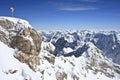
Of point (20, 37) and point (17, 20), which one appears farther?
point (17, 20)

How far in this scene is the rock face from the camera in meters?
128

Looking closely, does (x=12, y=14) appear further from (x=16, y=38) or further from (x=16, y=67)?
(x=16, y=67)

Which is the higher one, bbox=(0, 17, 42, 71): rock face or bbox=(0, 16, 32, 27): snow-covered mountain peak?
bbox=(0, 16, 32, 27): snow-covered mountain peak

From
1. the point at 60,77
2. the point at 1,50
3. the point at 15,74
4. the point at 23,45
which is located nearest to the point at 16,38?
the point at 23,45

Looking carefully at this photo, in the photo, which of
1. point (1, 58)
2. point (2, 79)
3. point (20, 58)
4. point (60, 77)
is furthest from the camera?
point (60, 77)

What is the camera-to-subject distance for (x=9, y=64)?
372 ft

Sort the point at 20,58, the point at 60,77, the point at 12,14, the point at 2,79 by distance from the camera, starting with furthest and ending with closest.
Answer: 1. the point at 60,77
2. the point at 12,14
3. the point at 20,58
4. the point at 2,79

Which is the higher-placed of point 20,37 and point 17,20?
point 17,20

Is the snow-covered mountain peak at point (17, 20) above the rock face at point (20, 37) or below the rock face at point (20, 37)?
above

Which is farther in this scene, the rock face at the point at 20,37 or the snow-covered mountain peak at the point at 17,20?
the snow-covered mountain peak at the point at 17,20

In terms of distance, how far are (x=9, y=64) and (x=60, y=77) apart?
5804 centimetres

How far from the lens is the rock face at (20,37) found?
128 metres

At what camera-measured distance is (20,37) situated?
12988 cm

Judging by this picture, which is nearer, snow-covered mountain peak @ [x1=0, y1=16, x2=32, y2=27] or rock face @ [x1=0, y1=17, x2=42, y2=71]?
rock face @ [x1=0, y1=17, x2=42, y2=71]
